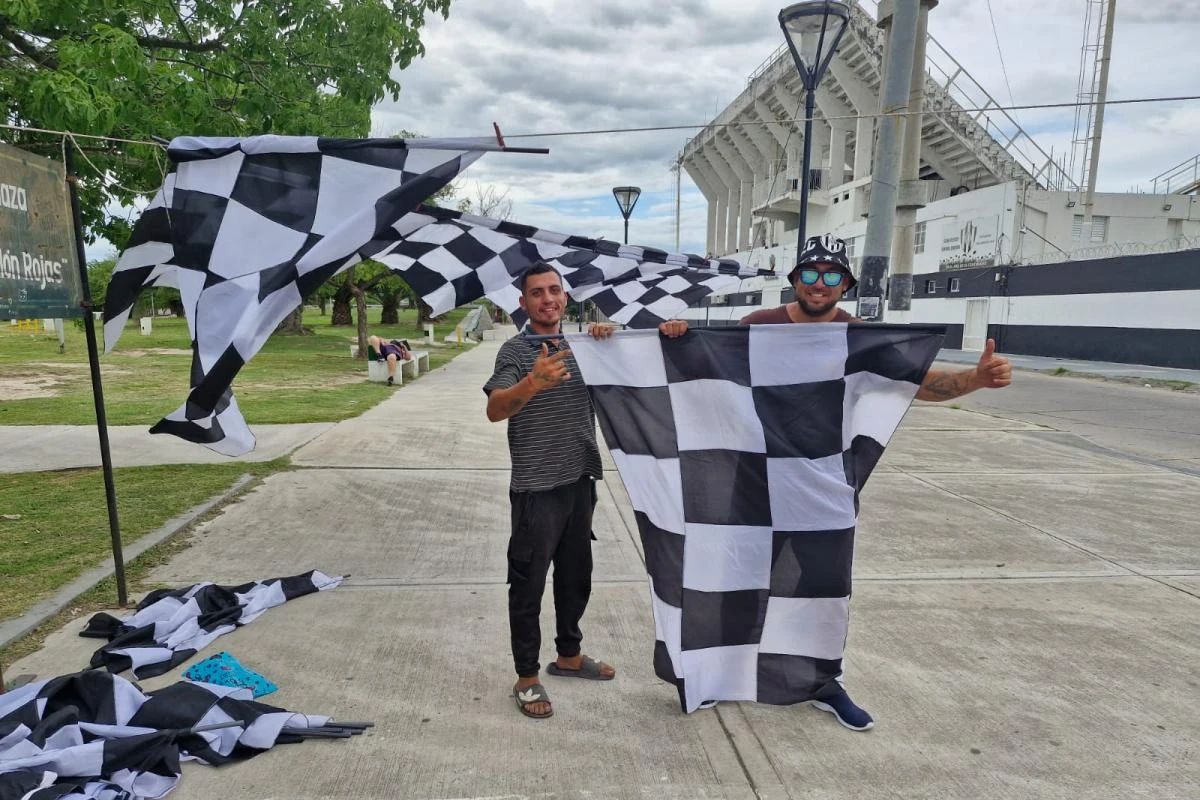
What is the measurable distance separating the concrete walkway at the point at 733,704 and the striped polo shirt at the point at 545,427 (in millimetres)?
1023

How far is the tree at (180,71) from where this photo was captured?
5094 millimetres

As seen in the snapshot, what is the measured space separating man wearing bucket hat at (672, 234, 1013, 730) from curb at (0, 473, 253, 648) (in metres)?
3.84

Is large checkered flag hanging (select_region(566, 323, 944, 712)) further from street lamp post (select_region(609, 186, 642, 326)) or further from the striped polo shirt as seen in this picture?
street lamp post (select_region(609, 186, 642, 326))

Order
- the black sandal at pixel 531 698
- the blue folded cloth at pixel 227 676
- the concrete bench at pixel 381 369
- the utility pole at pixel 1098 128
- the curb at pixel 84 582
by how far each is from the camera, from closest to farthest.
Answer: the black sandal at pixel 531 698, the blue folded cloth at pixel 227 676, the curb at pixel 84 582, the concrete bench at pixel 381 369, the utility pole at pixel 1098 128

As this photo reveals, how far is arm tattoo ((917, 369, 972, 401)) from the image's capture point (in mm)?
2938

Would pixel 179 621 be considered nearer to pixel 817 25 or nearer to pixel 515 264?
pixel 515 264

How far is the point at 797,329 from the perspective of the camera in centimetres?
294

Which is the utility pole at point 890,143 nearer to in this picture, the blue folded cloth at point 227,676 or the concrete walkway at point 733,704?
the concrete walkway at point 733,704

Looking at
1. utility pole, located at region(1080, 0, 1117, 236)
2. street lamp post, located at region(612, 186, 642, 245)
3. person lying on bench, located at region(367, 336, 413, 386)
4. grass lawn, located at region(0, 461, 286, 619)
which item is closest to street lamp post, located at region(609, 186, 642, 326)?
street lamp post, located at region(612, 186, 642, 245)

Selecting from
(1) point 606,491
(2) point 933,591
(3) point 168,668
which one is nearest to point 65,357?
(1) point 606,491

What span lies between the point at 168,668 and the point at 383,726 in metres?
1.13

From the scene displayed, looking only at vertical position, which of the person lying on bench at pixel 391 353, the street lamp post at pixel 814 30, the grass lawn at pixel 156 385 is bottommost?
the grass lawn at pixel 156 385

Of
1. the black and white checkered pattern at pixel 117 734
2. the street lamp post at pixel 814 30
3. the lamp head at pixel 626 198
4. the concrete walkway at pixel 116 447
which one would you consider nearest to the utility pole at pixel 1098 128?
the lamp head at pixel 626 198

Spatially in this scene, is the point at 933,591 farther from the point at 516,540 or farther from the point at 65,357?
the point at 65,357
